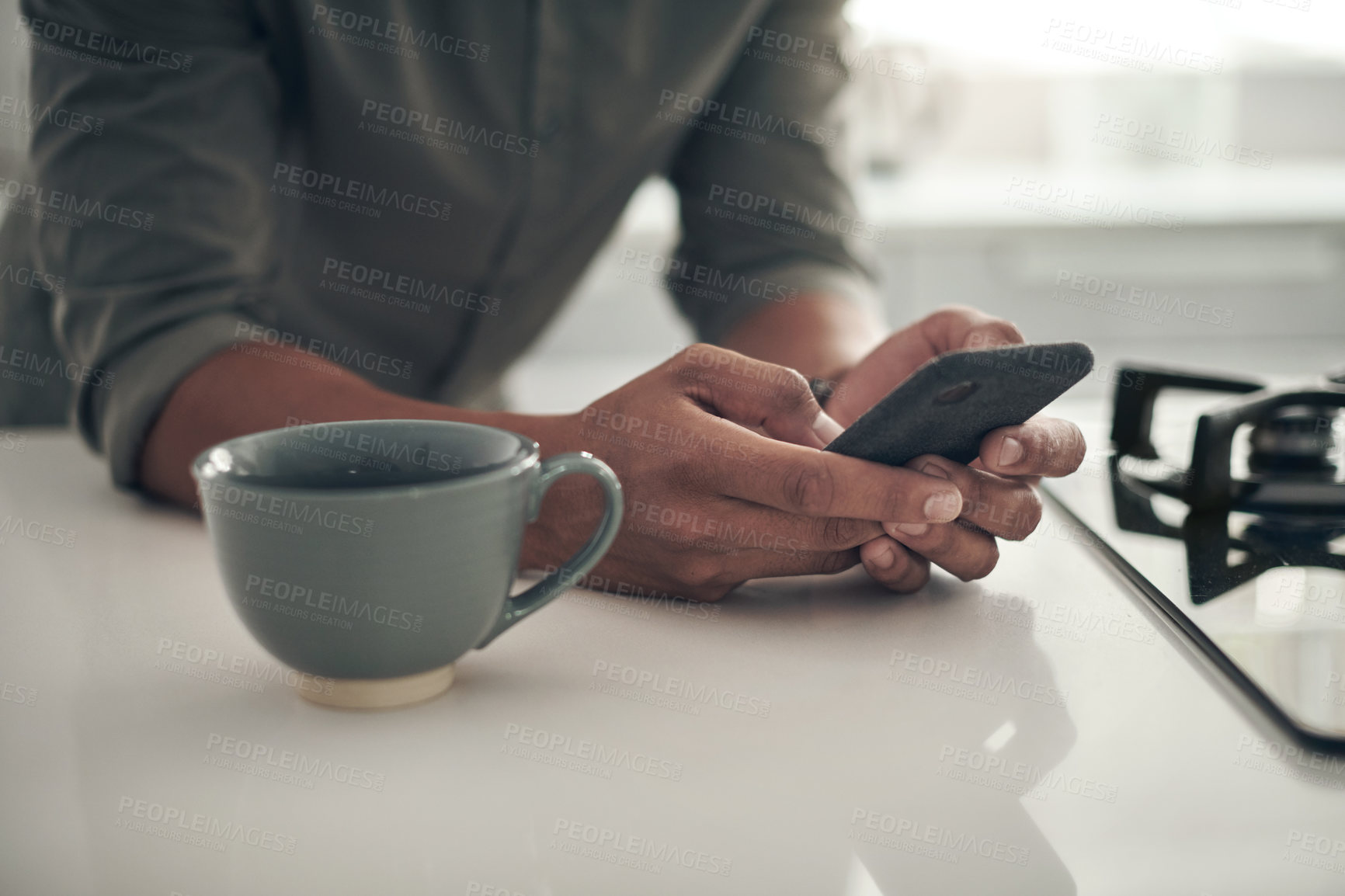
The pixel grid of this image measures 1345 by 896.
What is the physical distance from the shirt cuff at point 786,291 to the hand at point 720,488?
1.34 feet

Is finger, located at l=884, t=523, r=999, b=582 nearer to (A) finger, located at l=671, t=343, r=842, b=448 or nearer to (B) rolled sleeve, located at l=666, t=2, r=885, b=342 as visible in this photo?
(A) finger, located at l=671, t=343, r=842, b=448

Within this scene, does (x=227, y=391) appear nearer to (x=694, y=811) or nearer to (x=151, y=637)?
(x=151, y=637)

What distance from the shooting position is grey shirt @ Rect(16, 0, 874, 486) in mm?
752

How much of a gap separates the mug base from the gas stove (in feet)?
1.15

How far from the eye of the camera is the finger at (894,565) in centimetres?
53

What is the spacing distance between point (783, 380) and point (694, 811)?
26 centimetres

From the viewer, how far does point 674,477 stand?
0.53 m

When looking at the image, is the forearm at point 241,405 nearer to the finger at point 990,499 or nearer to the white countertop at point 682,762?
the white countertop at point 682,762

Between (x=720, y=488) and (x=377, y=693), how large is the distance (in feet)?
0.66

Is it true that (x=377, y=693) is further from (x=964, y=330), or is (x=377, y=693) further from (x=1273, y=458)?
(x=1273, y=458)

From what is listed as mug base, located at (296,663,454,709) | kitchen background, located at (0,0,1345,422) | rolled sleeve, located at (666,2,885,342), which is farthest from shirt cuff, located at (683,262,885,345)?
kitchen background, located at (0,0,1345,422)

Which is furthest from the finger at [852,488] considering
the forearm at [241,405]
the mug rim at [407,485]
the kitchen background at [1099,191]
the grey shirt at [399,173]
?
the kitchen background at [1099,191]

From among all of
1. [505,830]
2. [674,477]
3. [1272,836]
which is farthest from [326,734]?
[1272,836]

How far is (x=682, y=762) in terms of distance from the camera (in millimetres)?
380
